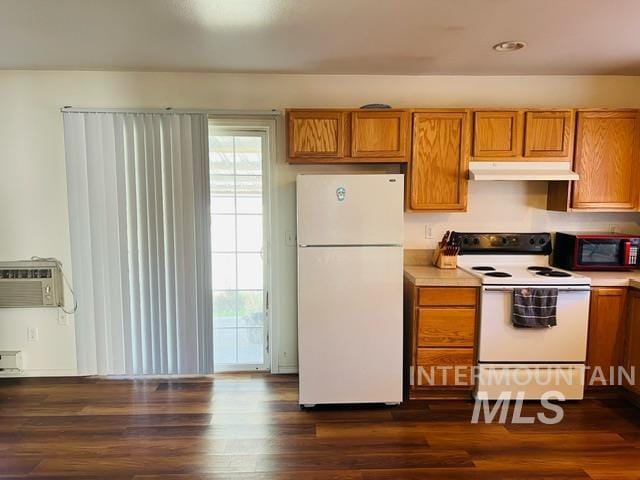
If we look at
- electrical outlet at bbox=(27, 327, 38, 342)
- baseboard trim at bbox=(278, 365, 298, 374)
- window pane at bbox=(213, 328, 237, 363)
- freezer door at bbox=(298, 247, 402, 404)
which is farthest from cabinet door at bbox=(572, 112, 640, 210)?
electrical outlet at bbox=(27, 327, 38, 342)

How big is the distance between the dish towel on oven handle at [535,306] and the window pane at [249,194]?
2.01 meters

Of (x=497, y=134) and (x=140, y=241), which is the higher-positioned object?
(x=497, y=134)

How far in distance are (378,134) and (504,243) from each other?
1.37 metres

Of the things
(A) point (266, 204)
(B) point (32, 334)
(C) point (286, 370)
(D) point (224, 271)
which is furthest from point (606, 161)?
(B) point (32, 334)

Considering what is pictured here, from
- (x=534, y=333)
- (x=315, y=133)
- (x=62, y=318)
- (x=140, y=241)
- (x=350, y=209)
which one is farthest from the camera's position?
(x=62, y=318)

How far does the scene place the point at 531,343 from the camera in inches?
112

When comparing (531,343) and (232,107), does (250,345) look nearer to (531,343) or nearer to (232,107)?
(232,107)

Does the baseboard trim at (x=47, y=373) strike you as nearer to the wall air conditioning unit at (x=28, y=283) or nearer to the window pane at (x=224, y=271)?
the wall air conditioning unit at (x=28, y=283)

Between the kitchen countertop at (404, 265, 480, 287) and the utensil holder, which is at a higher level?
the utensil holder

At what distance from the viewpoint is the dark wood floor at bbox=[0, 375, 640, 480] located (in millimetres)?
2227

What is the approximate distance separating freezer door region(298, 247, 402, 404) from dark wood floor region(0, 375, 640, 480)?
0.56 feet

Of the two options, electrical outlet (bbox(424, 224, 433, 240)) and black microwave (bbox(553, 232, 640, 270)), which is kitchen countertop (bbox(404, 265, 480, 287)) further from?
black microwave (bbox(553, 232, 640, 270))

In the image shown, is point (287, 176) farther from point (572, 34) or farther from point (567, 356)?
point (567, 356)

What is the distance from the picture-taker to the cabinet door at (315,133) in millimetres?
2992
